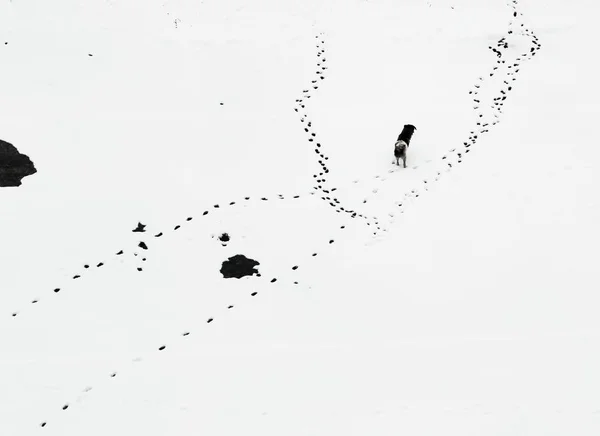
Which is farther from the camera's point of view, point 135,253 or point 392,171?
point 392,171

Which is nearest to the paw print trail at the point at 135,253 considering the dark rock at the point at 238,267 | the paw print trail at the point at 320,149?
the paw print trail at the point at 320,149

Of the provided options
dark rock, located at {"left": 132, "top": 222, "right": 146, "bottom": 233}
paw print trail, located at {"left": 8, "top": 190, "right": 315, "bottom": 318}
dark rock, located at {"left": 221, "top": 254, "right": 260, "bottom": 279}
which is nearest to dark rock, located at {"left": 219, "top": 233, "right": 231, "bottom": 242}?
dark rock, located at {"left": 221, "top": 254, "right": 260, "bottom": 279}

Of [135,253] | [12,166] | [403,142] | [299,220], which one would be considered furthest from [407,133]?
[12,166]

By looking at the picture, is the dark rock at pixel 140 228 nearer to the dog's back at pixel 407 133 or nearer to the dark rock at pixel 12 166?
the dark rock at pixel 12 166

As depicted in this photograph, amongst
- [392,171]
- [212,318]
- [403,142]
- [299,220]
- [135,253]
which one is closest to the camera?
[212,318]

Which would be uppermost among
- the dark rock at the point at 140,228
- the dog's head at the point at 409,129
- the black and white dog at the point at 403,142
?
the dog's head at the point at 409,129

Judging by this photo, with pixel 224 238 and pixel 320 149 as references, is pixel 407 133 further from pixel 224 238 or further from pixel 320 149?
pixel 224 238

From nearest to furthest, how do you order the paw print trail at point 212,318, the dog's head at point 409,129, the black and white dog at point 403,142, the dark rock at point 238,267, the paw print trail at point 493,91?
1. the paw print trail at point 212,318
2. the dark rock at point 238,267
3. the black and white dog at point 403,142
4. the paw print trail at point 493,91
5. the dog's head at point 409,129
